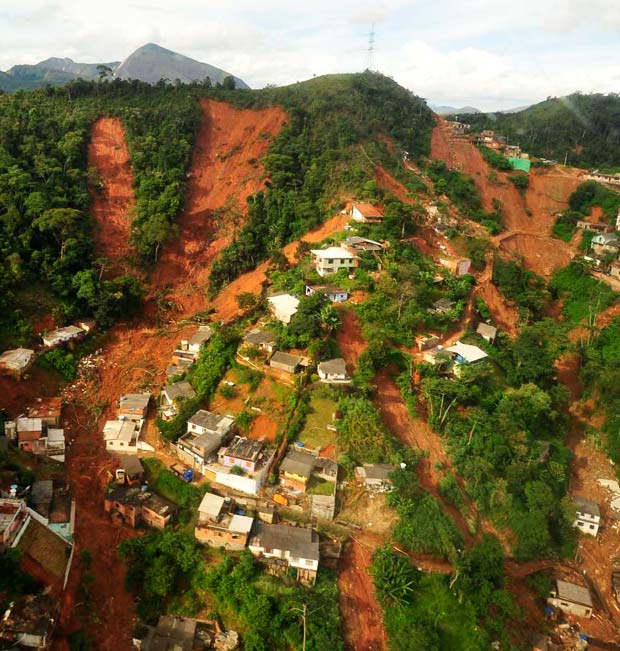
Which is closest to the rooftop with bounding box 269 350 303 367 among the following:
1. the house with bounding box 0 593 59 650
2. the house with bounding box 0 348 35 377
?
the house with bounding box 0 348 35 377

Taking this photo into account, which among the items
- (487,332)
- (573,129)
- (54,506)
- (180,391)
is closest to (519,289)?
(487,332)

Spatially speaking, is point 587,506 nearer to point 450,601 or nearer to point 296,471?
point 450,601

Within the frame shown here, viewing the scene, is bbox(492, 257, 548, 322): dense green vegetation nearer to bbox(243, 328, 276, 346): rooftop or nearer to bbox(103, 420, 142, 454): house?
bbox(243, 328, 276, 346): rooftop

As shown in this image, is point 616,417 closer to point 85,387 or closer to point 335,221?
point 335,221

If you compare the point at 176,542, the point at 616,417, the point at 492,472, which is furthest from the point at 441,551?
the point at 616,417

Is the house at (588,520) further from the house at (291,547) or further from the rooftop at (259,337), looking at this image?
the rooftop at (259,337)

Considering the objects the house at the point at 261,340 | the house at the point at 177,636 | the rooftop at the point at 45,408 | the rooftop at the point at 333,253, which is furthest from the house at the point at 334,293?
the house at the point at 177,636
